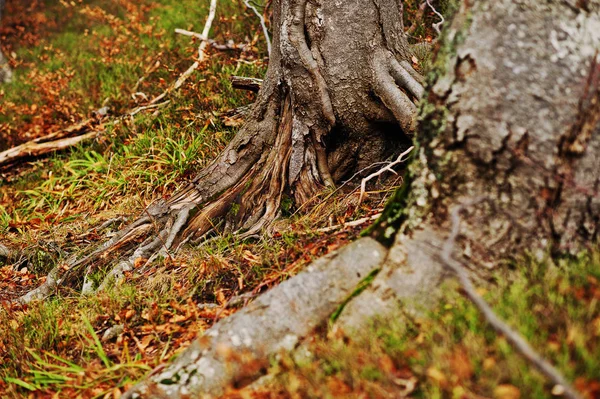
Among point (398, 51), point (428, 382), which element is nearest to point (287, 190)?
point (398, 51)

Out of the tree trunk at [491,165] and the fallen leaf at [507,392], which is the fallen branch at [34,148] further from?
the fallen leaf at [507,392]

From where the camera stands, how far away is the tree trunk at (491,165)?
2.41 m

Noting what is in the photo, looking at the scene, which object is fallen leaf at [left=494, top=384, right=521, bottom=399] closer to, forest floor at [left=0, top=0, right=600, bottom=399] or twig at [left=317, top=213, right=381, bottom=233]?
forest floor at [left=0, top=0, right=600, bottom=399]

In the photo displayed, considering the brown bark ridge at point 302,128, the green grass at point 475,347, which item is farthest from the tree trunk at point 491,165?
the brown bark ridge at point 302,128

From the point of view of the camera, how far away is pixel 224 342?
2760 millimetres

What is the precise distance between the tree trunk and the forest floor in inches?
6.1

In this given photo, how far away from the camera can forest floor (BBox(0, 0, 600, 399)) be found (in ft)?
7.10

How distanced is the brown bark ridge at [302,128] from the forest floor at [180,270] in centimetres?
22

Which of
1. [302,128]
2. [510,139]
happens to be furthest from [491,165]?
[302,128]

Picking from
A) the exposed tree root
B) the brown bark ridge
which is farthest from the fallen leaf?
the brown bark ridge

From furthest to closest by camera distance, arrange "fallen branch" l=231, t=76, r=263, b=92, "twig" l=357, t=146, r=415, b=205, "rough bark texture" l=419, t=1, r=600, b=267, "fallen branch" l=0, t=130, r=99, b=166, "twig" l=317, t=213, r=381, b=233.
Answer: "fallen branch" l=0, t=130, r=99, b=166 < "fallen branch" l=231, t=76, r=263, b=92 < "twig" l=357, t=146, r=415, b=205 < "twig" l=317, t=213, r=381, b=233 < "rough bark texture" l=419, t=1, r=600, b=267

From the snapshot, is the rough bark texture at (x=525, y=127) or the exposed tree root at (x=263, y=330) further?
the exposed tree root at (x=263, y=330)

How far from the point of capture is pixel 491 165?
2477 millimetres

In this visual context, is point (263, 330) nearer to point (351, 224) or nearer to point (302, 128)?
point (351, 224)
